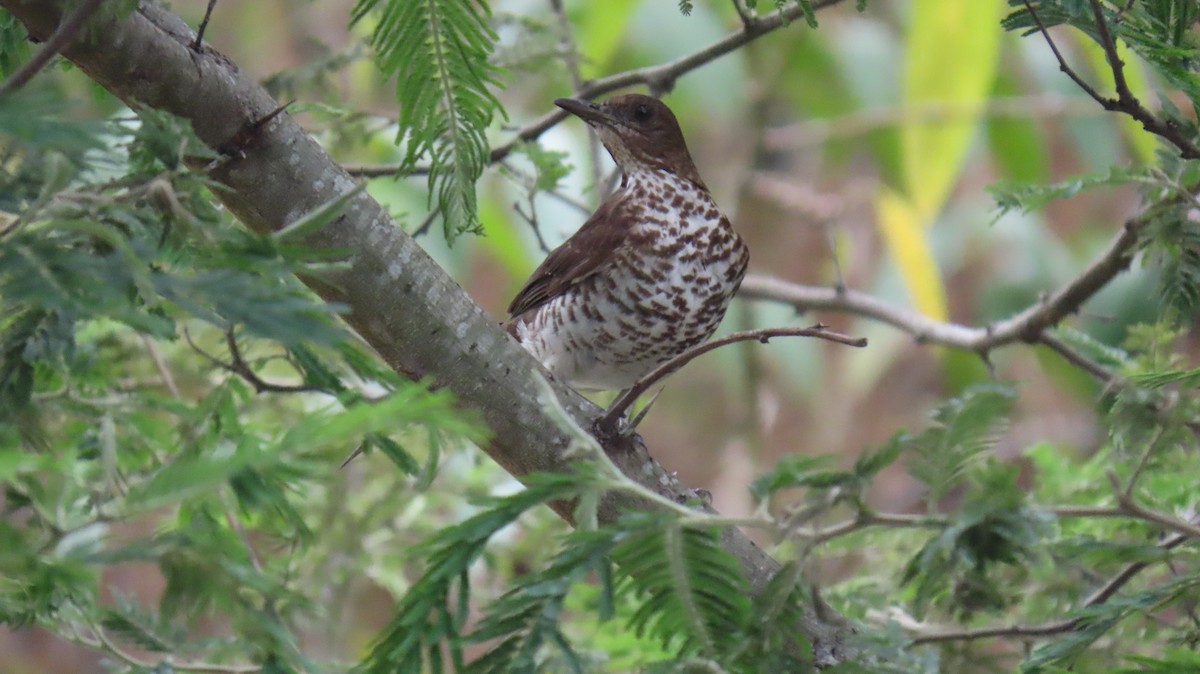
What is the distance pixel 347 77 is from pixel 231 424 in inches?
135

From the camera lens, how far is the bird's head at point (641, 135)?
297 cm

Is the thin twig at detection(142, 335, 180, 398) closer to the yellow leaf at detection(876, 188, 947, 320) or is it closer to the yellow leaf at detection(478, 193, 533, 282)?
the yellow leaf at detection(478, 193, 533, 282)

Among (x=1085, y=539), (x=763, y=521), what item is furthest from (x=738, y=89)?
(x=763, y=521)

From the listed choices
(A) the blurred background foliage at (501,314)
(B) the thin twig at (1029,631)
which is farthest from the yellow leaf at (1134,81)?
(B) the thin twig at (1029,631)

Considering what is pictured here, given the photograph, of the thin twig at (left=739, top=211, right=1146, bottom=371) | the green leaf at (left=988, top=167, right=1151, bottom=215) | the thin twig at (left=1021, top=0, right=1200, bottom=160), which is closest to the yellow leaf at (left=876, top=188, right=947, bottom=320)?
the thin twig at (left=739, top=211, right=1146, bottom=371)

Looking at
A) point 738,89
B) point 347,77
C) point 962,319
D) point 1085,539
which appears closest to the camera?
point 1085,539

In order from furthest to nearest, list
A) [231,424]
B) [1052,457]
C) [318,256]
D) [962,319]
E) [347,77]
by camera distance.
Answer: [962,319], [347,77], [1052,457], [231,424], [318,256]

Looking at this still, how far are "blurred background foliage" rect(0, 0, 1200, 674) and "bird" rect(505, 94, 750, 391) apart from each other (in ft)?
0.49

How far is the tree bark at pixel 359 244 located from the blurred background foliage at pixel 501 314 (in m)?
0.08

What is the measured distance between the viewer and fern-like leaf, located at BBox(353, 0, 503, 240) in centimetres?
149

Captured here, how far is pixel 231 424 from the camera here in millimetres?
1256

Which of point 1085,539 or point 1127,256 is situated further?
point 1127,256

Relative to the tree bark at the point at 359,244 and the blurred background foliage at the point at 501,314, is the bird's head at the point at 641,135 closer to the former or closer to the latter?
the blurred background foliage at the point at 501,314

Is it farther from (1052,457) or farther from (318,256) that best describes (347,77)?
(318,256)
